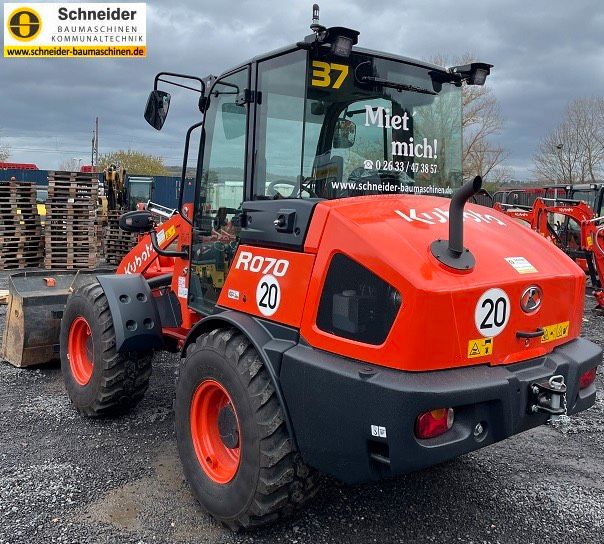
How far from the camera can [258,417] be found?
2.59 meters

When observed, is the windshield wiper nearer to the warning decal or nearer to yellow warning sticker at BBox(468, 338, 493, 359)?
the warning decal

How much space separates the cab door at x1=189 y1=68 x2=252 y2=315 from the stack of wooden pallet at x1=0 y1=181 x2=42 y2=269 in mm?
10095

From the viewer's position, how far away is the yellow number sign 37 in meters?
2.93

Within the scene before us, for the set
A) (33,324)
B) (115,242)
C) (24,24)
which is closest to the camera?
(33,324)

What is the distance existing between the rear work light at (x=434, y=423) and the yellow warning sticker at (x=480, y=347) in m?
0.25

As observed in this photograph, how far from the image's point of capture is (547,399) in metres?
2.48

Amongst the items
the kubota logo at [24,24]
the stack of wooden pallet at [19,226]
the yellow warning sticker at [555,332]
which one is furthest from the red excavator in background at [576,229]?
the kubota logo at [24,24]

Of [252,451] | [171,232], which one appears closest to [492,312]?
[252,451]

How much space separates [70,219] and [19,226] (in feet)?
3.88

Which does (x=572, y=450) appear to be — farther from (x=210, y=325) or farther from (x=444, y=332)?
(x=210, y=325)

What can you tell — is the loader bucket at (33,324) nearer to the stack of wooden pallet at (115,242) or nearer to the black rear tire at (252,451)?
the black rear tire at (252,451)

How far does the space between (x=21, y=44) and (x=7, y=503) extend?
14.0 metres

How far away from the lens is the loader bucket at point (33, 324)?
5.06m

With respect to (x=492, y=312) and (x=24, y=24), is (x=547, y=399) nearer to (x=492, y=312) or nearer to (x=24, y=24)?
(x=492, y=312)
